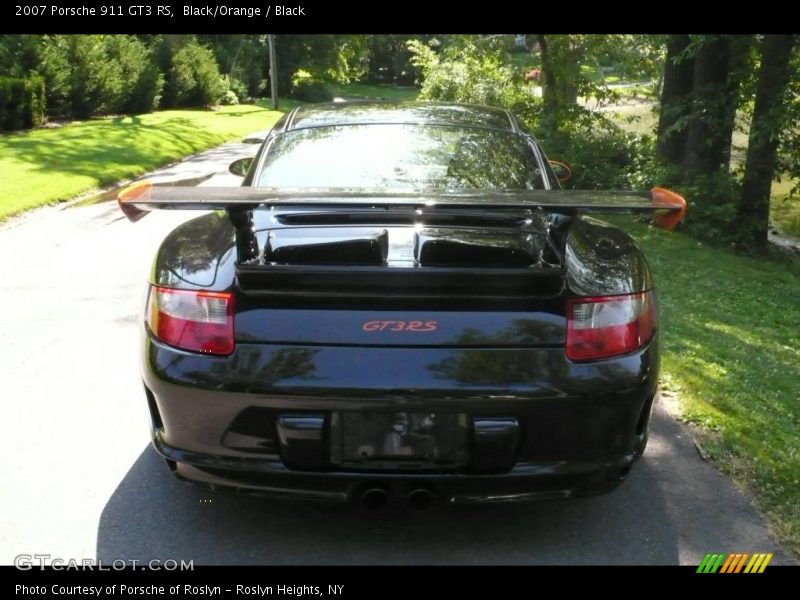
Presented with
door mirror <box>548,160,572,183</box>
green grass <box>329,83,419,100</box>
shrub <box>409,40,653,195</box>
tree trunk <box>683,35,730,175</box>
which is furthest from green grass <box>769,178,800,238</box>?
green grass <box>329,83,419,100</box>

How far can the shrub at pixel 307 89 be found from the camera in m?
47.8

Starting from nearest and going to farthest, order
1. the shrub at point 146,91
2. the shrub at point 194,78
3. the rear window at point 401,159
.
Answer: the rear window at point 401,159, the shrub at point 146,91, the shrub at point 194,78

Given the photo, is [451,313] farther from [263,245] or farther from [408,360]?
[263,245]

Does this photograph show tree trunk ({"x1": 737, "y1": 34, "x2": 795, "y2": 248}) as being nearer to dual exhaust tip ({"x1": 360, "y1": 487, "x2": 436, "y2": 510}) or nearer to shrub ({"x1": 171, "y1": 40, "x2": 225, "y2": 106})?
dual exhaust tip ({"x1": 360, "y1": 487, "x2": 436, "y2": 510})

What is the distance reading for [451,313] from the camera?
291 cm

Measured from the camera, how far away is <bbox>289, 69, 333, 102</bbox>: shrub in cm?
4781

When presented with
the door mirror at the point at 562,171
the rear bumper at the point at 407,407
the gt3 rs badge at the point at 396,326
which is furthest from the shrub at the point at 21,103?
the gt3 rs badge at the point at 396,326

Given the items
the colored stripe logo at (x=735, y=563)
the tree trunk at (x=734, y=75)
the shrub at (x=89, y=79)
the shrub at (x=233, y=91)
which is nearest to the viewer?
the colored stripe logo at (x=735, y=563)

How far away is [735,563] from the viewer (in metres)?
3.14

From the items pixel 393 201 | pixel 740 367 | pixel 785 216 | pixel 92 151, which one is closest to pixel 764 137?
pixel 785 216

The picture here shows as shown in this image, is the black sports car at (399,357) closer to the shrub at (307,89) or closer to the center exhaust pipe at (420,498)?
the center exhaust pipe at (420,498)

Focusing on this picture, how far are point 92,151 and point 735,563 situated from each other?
55.0ft

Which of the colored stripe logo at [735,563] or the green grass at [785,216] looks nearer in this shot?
the colored stripe logo at [735,563]

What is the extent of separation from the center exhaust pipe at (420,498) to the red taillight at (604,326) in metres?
0.65
